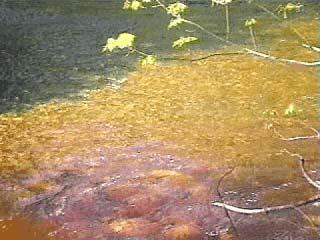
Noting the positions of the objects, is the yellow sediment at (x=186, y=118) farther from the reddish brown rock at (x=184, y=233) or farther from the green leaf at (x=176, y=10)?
the green leaf at (x=176, y=10)

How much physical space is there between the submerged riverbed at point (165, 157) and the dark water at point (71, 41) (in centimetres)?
37

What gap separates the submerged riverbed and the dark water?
369 mm

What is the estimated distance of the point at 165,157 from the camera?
522 centimetres

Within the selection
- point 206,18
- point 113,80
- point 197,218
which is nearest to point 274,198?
point 197,218

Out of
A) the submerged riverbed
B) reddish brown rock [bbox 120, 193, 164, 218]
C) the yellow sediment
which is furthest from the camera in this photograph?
the yellow sediment

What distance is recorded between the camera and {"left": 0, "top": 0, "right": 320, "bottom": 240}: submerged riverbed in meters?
4.26

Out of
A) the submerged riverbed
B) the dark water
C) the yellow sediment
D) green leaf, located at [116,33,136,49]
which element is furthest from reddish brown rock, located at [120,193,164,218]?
the dark water

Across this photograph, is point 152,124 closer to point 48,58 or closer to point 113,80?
point 113,80

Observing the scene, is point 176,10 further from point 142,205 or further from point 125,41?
point 142,205

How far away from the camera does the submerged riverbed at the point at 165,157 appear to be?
14.0 ft

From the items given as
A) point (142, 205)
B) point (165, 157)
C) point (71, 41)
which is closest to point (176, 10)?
point (142, 205)

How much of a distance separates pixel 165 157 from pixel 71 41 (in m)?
4.12

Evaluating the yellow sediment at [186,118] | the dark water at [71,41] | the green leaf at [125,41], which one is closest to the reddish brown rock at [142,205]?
the yellow sediment at [186,118]

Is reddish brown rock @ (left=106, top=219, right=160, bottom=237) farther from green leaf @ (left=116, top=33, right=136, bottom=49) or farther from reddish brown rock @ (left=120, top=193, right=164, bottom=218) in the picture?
green leaf @ (left=116, top=33, right=136, bottom=49)
